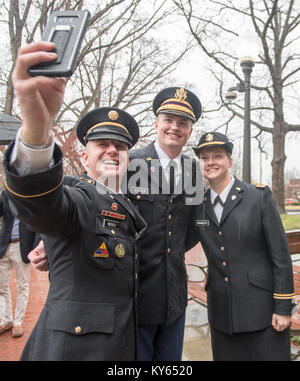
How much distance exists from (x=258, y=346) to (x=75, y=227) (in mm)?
1545

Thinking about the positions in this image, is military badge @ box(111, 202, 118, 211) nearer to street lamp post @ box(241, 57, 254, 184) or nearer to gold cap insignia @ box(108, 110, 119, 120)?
gold cap insignia @ box(108, 110, 119, 120)

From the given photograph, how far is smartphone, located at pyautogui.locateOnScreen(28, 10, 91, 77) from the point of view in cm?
77

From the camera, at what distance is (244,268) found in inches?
78.3

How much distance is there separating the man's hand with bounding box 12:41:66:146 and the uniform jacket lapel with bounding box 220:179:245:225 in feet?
4.95

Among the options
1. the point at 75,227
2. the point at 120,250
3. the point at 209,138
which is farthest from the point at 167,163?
the point at 75,227

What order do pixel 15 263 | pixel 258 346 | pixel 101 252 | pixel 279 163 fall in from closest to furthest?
1. pixel 101 252
2. pixel 258 346
3. pixel 15 263
4. pixel 279 163

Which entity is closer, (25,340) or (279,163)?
(25,340)

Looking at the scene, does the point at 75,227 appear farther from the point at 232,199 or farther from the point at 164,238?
the point at 232,199

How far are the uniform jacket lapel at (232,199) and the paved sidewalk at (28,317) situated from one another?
2.60 metres

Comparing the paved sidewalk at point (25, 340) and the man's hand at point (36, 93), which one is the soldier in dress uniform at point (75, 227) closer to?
the man's hand at point (36, 93)

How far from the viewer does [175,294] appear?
6.42 feet

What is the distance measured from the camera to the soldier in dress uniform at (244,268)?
6.35 ft

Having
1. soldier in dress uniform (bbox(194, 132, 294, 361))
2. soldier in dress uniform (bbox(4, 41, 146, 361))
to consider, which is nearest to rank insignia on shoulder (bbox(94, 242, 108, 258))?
soldier in dress uniform (bbox(4, 41, 146, 361))

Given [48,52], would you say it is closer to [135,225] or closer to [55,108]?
[55,108]
